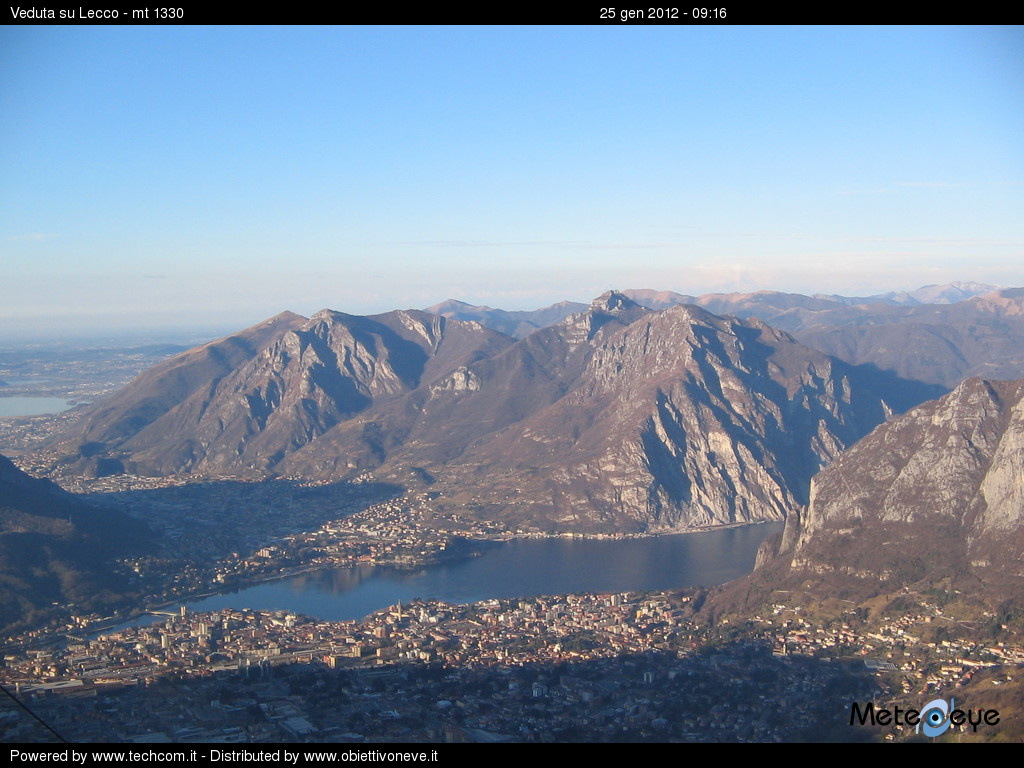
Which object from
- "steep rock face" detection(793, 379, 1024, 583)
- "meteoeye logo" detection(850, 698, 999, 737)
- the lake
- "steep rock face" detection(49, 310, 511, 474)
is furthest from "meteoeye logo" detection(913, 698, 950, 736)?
"steep rock face" detection(49, 310, 511, 474)

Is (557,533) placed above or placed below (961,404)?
below

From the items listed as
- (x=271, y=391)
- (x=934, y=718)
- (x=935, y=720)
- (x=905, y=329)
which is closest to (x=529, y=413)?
(x=271, y=391)

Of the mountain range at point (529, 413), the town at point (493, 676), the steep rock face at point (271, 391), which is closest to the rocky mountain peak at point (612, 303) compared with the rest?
the mountain range at point (529, 413)

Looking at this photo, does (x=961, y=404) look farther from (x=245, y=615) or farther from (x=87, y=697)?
(x=87, y=697)

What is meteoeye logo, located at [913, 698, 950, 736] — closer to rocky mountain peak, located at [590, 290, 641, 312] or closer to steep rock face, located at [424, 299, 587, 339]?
rocky mountain peak, located at [590, 290, 641, 312]

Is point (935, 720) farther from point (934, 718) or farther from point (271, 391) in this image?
point (271, 391)

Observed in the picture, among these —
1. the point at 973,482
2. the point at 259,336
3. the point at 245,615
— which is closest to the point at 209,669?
the point at 245,615
